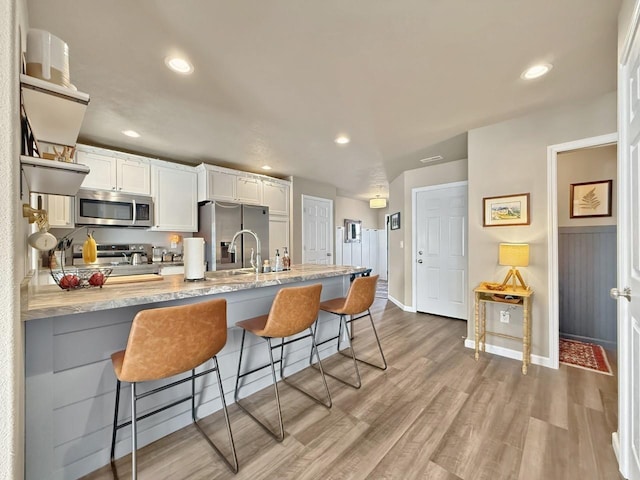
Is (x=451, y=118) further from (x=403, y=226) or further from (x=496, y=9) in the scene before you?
(x=403, y=226)

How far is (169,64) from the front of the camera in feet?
6.26

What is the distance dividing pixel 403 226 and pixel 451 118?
2.25 metres

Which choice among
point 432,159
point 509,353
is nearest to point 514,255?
point 509,353

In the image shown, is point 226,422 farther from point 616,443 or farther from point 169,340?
point 616,443

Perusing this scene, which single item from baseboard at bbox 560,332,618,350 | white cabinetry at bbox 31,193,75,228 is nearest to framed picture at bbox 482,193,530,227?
baseboard at bbox 560,332,618,350

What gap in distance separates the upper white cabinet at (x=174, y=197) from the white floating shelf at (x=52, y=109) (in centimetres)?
262

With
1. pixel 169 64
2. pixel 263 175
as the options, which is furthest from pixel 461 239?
pixel 169 64

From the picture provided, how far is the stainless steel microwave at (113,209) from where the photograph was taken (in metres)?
3.19

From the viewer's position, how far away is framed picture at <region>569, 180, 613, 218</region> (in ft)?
10.1

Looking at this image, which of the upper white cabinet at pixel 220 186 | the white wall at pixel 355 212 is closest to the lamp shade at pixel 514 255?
the upper white cabinet at pixel 220 186

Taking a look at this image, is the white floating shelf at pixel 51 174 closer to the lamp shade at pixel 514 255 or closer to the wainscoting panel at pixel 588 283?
the lamp shade at pixel 514 255

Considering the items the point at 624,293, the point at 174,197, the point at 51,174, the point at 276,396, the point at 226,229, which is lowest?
the point at 276,396

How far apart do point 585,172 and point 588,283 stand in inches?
51.0

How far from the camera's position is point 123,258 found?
3.67m
